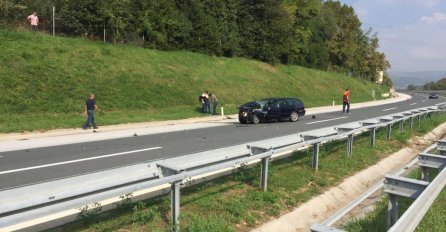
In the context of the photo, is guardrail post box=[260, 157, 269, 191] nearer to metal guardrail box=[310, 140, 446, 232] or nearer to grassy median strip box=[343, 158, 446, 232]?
grassy median strip box=[343, 158, 446, 232]

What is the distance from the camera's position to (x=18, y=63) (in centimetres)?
2327

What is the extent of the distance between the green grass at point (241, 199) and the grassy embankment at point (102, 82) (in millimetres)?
13365

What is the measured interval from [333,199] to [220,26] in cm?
4010

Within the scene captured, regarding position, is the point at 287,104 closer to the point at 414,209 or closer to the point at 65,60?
the point at 65,60

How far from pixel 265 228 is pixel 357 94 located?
64.1 metres

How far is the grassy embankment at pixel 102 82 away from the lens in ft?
68.9

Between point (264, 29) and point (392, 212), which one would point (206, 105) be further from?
point (264, 29)

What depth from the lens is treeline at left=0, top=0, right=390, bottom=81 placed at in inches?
1254

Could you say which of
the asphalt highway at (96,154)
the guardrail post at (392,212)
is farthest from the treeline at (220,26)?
the guardrail post at (392,212)

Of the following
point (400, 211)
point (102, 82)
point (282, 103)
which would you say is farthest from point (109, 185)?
point (102, 82)

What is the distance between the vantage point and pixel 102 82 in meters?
26.1

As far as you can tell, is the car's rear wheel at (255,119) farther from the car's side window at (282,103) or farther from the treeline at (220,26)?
the treeline at (220,26)

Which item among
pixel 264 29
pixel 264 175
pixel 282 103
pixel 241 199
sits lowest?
pixel 241 199

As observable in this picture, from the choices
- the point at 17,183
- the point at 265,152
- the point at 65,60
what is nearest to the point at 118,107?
the point at 65,60
